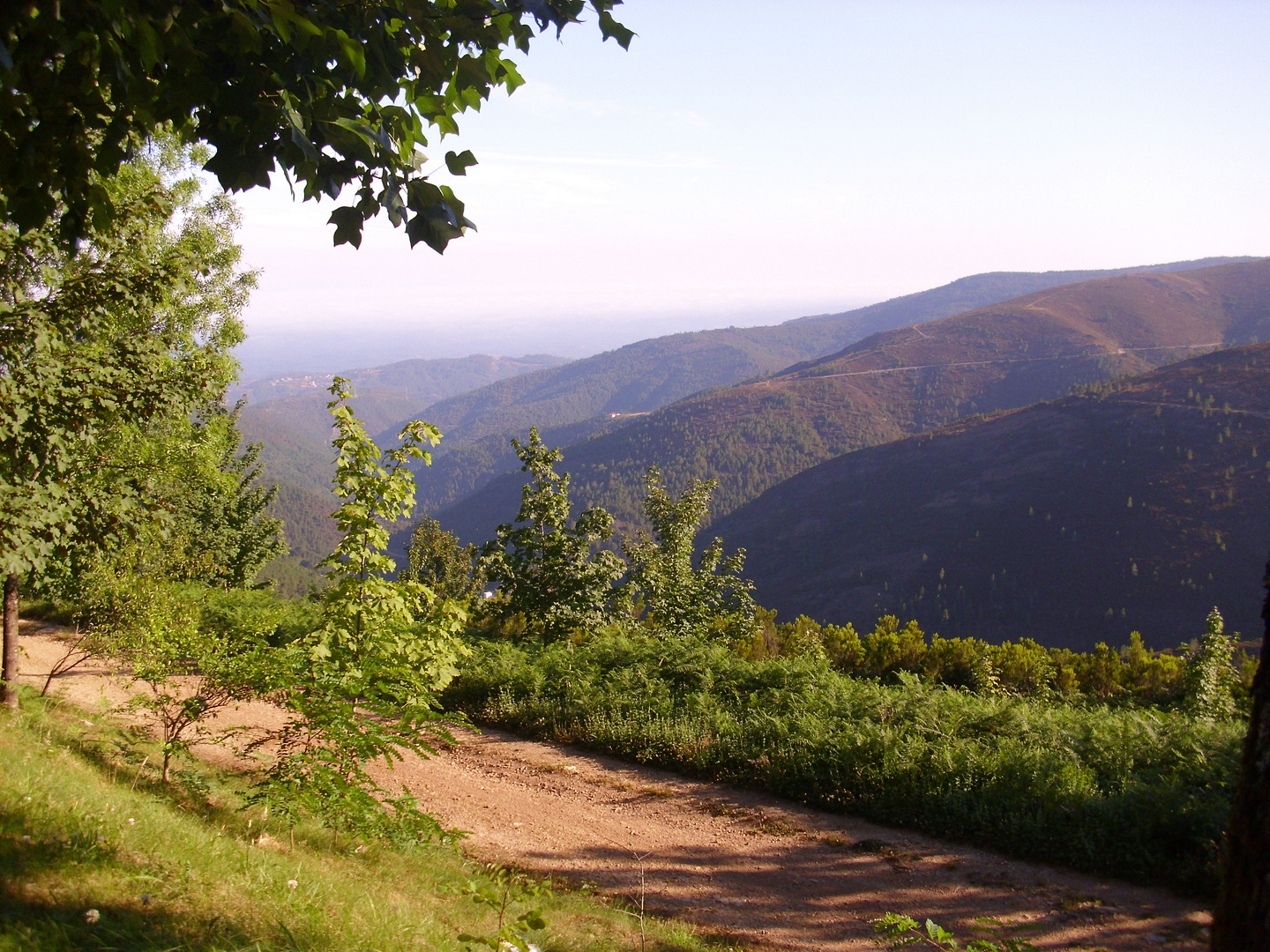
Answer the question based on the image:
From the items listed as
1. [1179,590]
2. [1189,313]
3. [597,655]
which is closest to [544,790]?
[597,655]

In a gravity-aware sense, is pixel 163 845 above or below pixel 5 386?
below

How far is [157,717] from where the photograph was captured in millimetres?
6523

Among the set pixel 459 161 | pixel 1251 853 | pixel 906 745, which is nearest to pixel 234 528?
pixel 906 745

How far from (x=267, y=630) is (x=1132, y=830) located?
6532 mm

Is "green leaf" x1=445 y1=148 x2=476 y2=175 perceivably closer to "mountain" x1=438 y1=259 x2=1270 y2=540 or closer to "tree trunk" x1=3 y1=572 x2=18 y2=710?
"tree trunk" x1=3 y1=572 x2=18 y2=710

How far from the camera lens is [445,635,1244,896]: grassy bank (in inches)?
220

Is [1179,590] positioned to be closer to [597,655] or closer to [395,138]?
[597,655]

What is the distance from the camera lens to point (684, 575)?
14.5 metres

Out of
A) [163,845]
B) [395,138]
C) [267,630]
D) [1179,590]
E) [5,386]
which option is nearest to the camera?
[395,138]

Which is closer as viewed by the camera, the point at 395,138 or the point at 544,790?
the point at 395,138

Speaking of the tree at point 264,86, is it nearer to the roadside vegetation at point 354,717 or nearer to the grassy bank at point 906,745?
the roadside vegetation at point 354,717

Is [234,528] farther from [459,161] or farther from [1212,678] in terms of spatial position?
[1212,678]

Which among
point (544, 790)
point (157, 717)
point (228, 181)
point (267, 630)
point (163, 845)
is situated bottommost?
point (544, 790)

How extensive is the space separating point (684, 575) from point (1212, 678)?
27.0 ft
